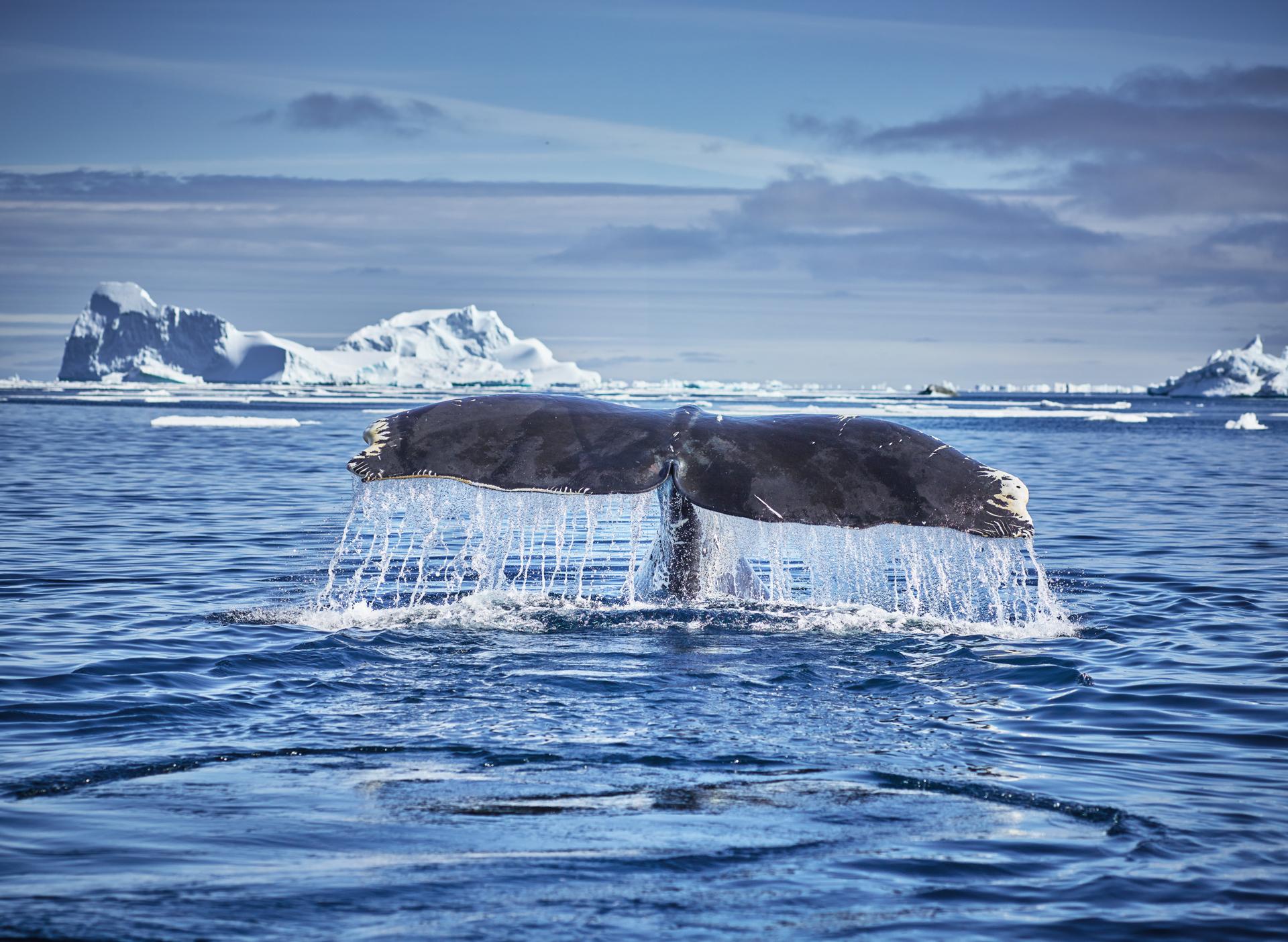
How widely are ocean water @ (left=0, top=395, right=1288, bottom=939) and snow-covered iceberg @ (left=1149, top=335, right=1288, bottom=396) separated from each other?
93916mm

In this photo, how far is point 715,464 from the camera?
243 inches

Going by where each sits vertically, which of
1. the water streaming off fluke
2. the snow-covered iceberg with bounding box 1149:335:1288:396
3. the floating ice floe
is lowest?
the water streaming off fluke

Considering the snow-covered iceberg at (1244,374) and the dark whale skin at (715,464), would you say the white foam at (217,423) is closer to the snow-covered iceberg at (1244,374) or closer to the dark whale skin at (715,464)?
the dark whale skin at (715,464)

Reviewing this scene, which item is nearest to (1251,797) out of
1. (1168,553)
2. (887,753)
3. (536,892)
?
(887,753)

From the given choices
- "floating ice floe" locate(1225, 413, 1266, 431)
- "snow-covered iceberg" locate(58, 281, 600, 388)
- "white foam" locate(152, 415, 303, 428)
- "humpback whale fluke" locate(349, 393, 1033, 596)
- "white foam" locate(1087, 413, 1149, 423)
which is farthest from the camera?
"snow-covered iceberg" locate(58, 281, 600, 388)

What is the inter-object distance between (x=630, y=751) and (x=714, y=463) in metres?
1.75

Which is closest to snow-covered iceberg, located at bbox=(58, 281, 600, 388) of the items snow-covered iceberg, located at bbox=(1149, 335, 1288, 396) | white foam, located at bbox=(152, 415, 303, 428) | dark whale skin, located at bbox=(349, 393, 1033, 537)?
snow-covered iceberg, located at bbox=(1149, 335, 1288, 396)

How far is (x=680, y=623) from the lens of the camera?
290 inches

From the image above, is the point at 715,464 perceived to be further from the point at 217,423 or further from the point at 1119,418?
the point at 1119,418

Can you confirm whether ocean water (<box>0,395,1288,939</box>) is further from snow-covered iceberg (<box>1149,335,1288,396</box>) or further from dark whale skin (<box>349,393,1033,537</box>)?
snow-covered iceberg (<box>1149,335,1288,396</box>)

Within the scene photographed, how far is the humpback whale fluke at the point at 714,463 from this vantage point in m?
5.83

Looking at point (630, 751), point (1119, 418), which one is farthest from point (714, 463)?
point (1119, 418)

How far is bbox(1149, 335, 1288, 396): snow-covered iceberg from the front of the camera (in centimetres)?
9488

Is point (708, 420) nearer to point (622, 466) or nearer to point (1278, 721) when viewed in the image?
point (622, 466)
